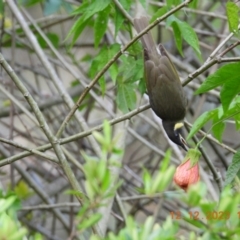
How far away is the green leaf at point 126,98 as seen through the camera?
106 inches

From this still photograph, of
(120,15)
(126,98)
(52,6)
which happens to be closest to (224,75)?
(120,15)

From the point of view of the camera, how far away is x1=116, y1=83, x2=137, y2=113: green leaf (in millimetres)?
2703

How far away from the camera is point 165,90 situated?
3172 millimetres

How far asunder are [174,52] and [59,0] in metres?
1.44

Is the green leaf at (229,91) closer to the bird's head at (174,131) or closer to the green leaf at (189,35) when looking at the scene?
the green leaf at (189,35)

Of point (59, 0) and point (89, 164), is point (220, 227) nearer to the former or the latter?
point (89, 164)

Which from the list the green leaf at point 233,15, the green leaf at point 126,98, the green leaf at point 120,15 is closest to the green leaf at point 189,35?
the green leaf at point 120,15

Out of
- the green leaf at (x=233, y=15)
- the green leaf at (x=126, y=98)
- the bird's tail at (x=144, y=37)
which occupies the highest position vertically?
the green leaf at (x=233, y=15)

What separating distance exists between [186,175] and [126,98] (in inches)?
33.7

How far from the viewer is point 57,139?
1.96 metres

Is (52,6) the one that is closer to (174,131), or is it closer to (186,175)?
(174,131)

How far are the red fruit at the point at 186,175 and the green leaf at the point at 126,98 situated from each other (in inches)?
30.2

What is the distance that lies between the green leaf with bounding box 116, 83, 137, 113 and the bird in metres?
0.24

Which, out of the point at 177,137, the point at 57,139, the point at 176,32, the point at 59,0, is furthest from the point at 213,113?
the point at 59,0
